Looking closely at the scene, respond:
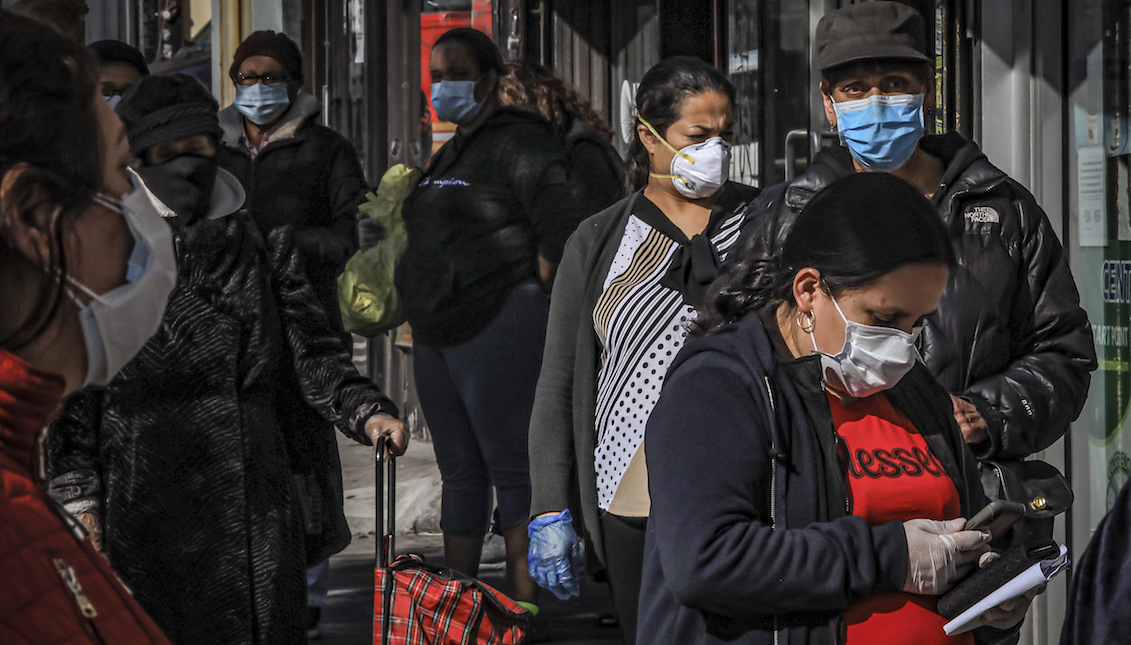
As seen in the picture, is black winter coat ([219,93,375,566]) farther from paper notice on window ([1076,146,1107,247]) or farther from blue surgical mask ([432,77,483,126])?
paper notice on window ([1076,146,1107,247])

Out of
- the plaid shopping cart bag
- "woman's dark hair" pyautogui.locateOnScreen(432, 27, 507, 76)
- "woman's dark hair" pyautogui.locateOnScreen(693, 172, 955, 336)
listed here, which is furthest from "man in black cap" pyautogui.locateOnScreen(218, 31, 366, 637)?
"woman's dark hair" pyautogui.locateOnScreen(693, 172, 955, 336)

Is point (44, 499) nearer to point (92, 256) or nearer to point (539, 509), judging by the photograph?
point (92, 256)

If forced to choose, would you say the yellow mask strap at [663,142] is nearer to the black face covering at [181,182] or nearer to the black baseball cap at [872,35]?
the black baseball cap at [872,35]

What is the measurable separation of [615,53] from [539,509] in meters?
5.35

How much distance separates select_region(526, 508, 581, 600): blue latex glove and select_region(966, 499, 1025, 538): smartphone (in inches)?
55.4

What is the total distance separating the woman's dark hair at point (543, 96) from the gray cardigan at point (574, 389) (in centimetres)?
198

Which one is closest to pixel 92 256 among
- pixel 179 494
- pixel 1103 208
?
pixel 179 494

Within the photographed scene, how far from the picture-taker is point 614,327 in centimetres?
378

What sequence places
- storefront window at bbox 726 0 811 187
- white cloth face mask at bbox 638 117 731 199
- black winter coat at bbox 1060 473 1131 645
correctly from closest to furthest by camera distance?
black winter coat at bbox 1060 473 1131 645 → white cloth face mask at bbox 638 117 731 199 → storefront window at bbox 726 0 811 187

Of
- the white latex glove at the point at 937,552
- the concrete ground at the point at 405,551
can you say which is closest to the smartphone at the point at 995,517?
the white latex glove at the point at 937,552

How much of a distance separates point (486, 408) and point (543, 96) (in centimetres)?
132

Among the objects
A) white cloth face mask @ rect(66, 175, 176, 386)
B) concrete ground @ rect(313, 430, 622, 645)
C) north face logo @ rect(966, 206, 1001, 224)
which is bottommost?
concrete ground @ rect(313, 430, 622, 645)

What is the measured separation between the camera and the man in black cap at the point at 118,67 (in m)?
6.11

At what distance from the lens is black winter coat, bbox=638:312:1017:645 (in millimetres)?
2328
